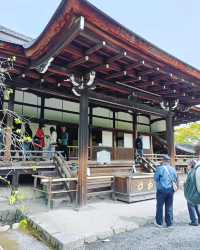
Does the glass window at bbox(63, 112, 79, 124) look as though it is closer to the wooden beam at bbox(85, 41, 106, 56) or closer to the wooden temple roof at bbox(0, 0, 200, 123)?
the wooden temple roof at bbox(0, 0, 200, 123)

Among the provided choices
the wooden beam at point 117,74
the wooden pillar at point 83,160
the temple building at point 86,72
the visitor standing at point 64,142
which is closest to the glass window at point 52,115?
the temple building at point 86,72

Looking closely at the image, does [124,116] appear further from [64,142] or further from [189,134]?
[189,134]

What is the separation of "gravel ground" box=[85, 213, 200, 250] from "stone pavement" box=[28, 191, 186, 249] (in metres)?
0.18

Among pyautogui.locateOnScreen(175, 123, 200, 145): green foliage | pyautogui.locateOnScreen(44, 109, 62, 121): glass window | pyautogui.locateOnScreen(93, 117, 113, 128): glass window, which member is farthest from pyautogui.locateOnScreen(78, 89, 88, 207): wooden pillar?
pyautogui.locateOnScreen(175, 123, 200, 145): green foliage

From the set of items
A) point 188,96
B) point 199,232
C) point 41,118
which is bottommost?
point 199,232

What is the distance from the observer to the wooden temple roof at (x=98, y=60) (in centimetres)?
398

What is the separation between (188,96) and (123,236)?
6052mm

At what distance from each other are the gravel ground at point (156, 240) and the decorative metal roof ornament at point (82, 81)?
3769 millimetres

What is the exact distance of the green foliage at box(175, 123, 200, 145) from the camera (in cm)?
1859

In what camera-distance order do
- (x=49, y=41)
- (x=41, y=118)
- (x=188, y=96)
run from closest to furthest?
1. (x=49, y=41)
2. (x=188, y=96)
3. (x=41, y=118)

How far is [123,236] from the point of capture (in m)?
4.19

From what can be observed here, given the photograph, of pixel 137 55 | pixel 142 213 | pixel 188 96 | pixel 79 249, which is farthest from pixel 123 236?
pixel 188 96

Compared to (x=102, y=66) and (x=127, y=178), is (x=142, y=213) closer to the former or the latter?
(x=127, y=178)

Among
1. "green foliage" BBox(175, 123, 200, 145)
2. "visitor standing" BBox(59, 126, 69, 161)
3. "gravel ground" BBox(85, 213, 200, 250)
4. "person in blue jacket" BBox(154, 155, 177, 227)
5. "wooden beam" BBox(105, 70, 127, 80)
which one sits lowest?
"gravel ground" BBox(85, 213, 200, 250)
